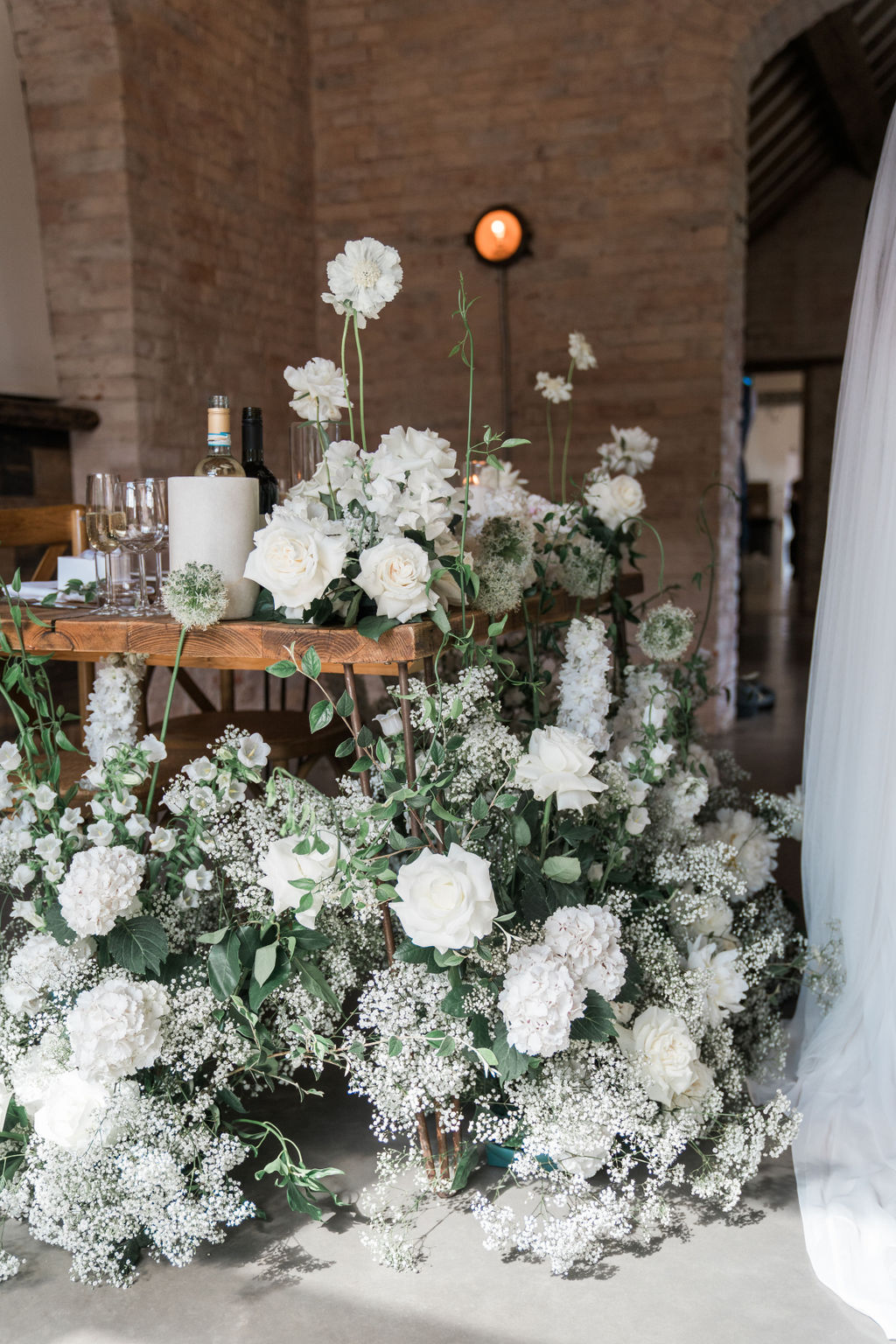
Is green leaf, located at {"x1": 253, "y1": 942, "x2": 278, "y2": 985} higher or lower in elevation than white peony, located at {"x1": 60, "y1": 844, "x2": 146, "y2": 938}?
lower

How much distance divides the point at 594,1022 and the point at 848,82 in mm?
7886

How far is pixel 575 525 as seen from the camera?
95.2 inches

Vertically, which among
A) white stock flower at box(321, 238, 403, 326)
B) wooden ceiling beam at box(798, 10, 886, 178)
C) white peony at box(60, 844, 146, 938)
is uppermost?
wooden ceiling beam at box(798, 10, 886, 178)

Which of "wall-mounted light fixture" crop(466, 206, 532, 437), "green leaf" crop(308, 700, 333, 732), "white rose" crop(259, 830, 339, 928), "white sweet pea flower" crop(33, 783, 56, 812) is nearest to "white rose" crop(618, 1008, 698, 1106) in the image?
"white rose" crop(259, 830, 339, 928)

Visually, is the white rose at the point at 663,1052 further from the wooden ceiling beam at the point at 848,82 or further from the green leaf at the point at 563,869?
the wooden ceiling beam at the point at 848,82

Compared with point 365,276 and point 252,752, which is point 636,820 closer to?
point 252,752

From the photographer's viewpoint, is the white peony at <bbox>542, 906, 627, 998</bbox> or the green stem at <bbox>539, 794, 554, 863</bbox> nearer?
the white peony at <bbox>542, 906, 627, 998</bbox>

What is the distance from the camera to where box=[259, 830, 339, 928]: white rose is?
5.38 ft

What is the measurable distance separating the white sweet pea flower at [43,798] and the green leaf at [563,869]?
2.44 ft

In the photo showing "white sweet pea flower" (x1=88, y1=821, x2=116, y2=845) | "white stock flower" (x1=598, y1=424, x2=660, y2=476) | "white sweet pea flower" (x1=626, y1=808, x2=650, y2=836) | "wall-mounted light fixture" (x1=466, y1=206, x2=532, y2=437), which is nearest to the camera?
"white sweet pea flower" (x1=88, y1=821, x2=116, y2=845)

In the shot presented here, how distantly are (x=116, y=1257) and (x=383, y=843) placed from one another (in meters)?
0.69

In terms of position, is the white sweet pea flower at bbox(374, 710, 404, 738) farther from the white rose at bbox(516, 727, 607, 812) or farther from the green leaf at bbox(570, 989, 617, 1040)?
the green leaf at bbox(570, 989, 617, 1040)

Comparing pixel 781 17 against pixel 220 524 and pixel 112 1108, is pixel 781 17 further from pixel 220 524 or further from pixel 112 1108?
pixel 112 1108

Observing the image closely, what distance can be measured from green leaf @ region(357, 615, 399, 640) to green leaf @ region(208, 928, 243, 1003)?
1.60ft
